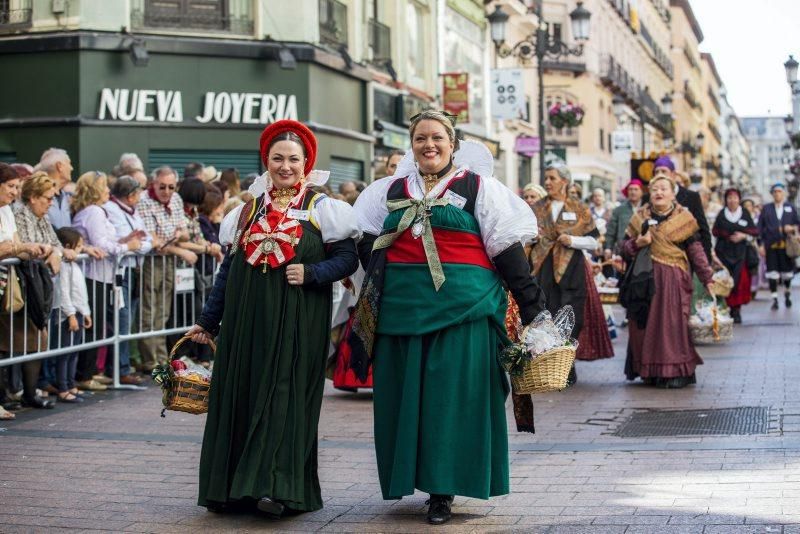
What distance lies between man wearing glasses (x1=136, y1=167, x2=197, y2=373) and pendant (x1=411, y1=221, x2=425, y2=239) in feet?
20.4

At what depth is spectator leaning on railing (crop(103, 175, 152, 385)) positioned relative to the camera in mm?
12141

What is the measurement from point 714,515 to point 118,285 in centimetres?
684

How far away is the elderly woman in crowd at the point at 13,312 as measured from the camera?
32.9ft

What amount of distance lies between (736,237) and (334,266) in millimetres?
15646

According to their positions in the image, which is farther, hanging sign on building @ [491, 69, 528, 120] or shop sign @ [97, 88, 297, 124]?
hanging sign on building @ [491, 69, 528, 120]

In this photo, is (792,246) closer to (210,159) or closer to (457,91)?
(210,159)

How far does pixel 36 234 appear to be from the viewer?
34.4ft

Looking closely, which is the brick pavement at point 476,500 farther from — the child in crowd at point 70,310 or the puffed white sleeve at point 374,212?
the puffed white sleeve at point 374,212

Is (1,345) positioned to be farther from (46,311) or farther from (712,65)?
(712,65)

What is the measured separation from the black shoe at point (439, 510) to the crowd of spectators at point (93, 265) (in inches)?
184

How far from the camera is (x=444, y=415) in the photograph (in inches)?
254

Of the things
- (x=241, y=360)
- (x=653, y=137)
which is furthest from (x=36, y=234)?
(x=653, y=137)

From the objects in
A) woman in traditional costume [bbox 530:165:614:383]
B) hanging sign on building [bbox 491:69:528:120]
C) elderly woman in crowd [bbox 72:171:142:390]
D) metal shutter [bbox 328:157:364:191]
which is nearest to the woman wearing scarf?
metal shutter [bbox 328:157:364:191]

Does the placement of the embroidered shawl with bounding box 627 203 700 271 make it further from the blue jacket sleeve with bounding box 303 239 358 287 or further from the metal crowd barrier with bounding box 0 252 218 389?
the blue jacket sleeve with bounding box 303 239 358 287
